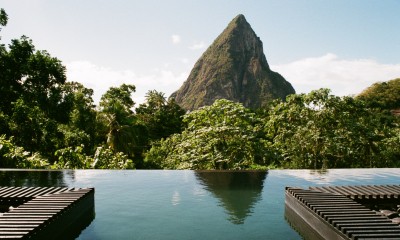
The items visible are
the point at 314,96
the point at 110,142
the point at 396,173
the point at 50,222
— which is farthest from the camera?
the point at 110,142

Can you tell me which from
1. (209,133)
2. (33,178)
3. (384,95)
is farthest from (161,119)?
(384,95)

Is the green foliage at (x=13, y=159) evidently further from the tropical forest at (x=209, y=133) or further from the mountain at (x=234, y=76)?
the mountain at (x=234, y=76)

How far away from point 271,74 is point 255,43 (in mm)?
13158

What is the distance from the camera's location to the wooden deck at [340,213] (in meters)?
4.39

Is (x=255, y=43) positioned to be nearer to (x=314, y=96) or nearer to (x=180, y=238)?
(x=314, y=96)

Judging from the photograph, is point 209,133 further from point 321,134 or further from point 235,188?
point 321,134

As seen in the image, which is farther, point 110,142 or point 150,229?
point 110,142

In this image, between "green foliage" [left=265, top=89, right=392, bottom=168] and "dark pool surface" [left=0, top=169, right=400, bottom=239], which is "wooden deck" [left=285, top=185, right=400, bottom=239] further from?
"green foliage" [left=265, top=89, right=392, bottom=168]

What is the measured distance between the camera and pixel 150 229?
5555 mm

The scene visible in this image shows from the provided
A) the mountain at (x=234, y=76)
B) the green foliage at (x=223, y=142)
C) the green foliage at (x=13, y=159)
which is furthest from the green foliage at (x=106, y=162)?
the mountain at (x=234, y=76)

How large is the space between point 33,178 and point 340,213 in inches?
328

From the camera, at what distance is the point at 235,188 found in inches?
350

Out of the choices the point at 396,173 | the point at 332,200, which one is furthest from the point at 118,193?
the point at 396,173

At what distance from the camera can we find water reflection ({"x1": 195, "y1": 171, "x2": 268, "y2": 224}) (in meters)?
6.73
